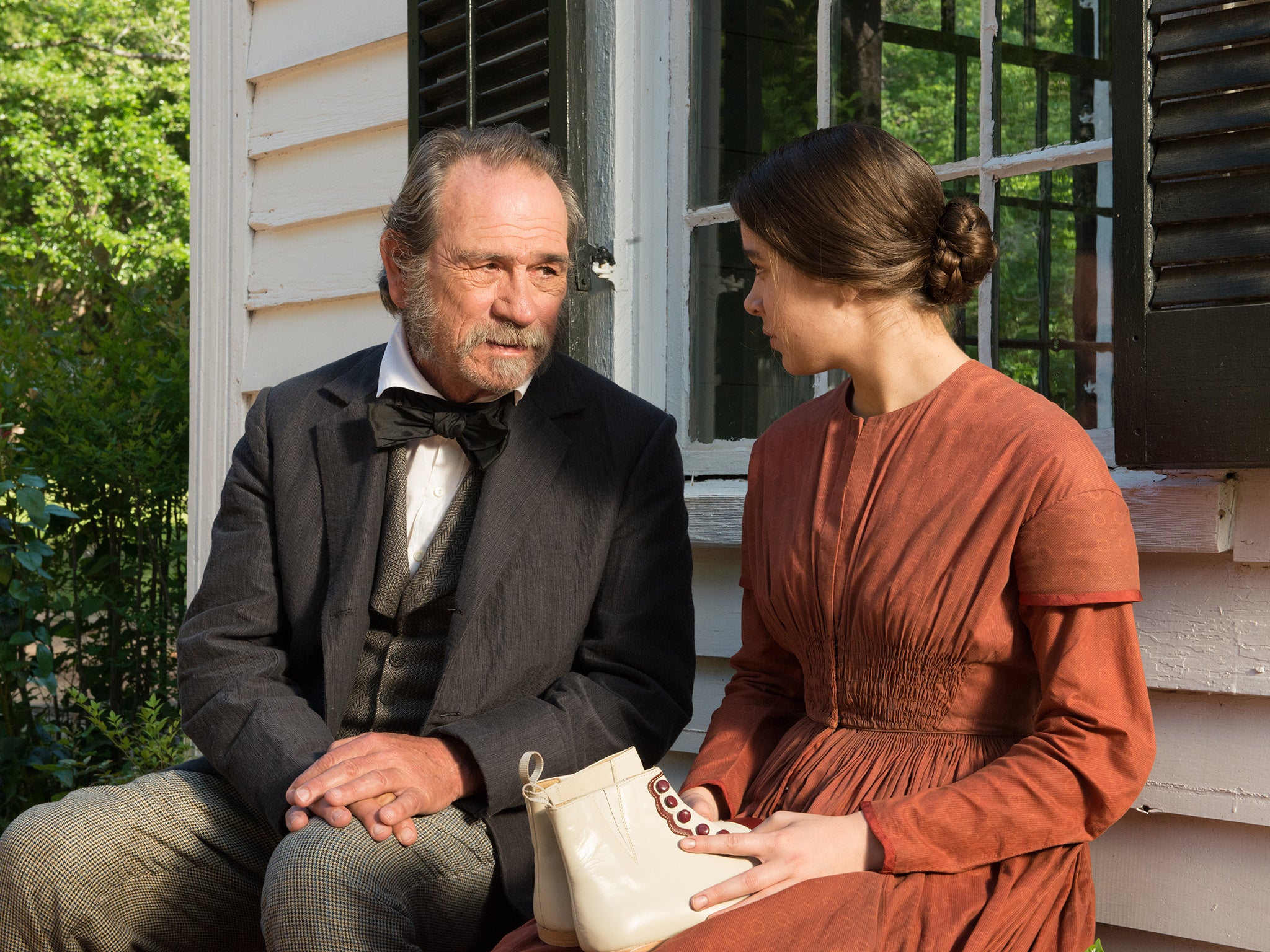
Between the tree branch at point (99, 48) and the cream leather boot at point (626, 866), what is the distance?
19.2 m

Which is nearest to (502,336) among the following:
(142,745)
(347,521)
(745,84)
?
(347,521)

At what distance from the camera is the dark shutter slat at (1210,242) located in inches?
68.7

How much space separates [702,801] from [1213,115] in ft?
4.03

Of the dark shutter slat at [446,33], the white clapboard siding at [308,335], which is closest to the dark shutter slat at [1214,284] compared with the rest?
the dark shutter slat at [446,33]

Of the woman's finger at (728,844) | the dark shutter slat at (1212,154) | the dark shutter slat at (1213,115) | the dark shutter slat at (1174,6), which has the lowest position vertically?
the woman's finger at (728,844)

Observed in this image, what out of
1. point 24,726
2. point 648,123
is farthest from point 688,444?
point 24,726

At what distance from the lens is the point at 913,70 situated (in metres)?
2.96

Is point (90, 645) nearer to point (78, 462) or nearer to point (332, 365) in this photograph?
point (78, 462)

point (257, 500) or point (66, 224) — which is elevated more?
point (66, 224)

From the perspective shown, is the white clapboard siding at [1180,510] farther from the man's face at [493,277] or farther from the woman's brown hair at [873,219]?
the man's face at [493,277]

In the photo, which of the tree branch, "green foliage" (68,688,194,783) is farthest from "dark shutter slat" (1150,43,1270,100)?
the tree branch

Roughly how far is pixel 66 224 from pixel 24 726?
1998 mm

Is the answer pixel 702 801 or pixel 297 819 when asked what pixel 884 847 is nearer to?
pixel 702 801

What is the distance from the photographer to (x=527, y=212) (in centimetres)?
230
